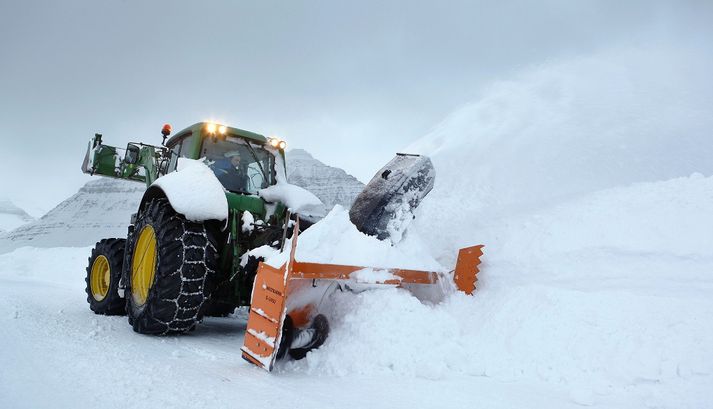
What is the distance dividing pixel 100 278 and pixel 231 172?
198cm

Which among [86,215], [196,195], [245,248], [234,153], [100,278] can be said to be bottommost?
[86,215]

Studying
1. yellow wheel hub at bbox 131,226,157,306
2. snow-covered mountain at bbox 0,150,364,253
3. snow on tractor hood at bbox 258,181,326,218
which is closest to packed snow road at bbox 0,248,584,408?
yellow wheel hub at bbox 131,226,157,306

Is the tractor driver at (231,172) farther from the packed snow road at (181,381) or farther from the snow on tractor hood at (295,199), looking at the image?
the packed snow road at (181,381)

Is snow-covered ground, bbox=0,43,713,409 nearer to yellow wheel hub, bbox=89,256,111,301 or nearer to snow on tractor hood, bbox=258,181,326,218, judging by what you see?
yellow wheel hub, bbox=89,256,111,301

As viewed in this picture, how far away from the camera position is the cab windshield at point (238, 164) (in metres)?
4.24

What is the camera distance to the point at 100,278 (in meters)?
4.91

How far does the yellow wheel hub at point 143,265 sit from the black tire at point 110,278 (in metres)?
0.72

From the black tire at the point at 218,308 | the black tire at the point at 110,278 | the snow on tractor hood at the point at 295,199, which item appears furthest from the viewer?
the black tire at the point at 110,278

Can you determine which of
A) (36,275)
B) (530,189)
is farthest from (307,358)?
(36,275)

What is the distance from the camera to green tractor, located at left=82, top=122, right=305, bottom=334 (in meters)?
3.27

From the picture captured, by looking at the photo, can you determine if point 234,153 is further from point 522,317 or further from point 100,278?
point 522,317

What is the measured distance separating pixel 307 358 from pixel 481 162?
9.34ft

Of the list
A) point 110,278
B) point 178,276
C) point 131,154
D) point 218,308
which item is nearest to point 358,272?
point 178,276

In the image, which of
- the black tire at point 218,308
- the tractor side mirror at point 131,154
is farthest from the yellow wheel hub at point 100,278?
the black tire at point 218,308
